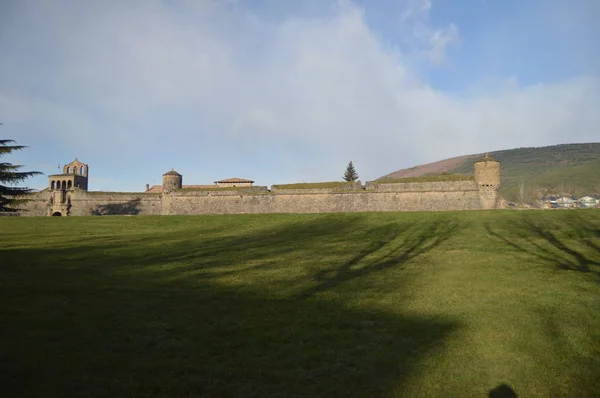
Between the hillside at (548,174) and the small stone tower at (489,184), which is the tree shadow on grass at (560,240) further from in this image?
the hillside at (548,174)

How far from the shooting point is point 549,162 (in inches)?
7662

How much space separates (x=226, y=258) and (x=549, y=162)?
719ft

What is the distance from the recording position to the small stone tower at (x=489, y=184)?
122 ft

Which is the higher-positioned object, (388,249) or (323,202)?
(323,202)

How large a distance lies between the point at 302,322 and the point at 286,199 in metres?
34.4

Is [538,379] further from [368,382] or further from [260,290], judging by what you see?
[260,290]

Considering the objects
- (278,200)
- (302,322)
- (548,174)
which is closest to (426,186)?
(278,200)

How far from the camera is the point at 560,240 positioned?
18.0 m

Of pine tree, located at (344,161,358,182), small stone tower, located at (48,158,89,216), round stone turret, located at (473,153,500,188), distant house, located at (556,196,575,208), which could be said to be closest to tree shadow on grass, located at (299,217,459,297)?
round stone turret, located at (473,153,500,188)

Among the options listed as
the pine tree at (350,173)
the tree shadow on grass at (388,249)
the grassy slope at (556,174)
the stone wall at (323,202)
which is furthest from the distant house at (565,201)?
the tree shadow on grass at (388,249)

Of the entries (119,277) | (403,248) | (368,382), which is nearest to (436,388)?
(368,382)

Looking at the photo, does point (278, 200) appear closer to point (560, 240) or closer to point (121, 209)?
point (121, 209)

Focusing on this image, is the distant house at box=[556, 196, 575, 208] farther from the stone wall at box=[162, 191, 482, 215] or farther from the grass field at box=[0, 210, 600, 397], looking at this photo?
the grass field at box=[0, 210, 600, 397]

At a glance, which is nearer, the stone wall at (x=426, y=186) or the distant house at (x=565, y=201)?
the stone wall at (x=426, y=186)
